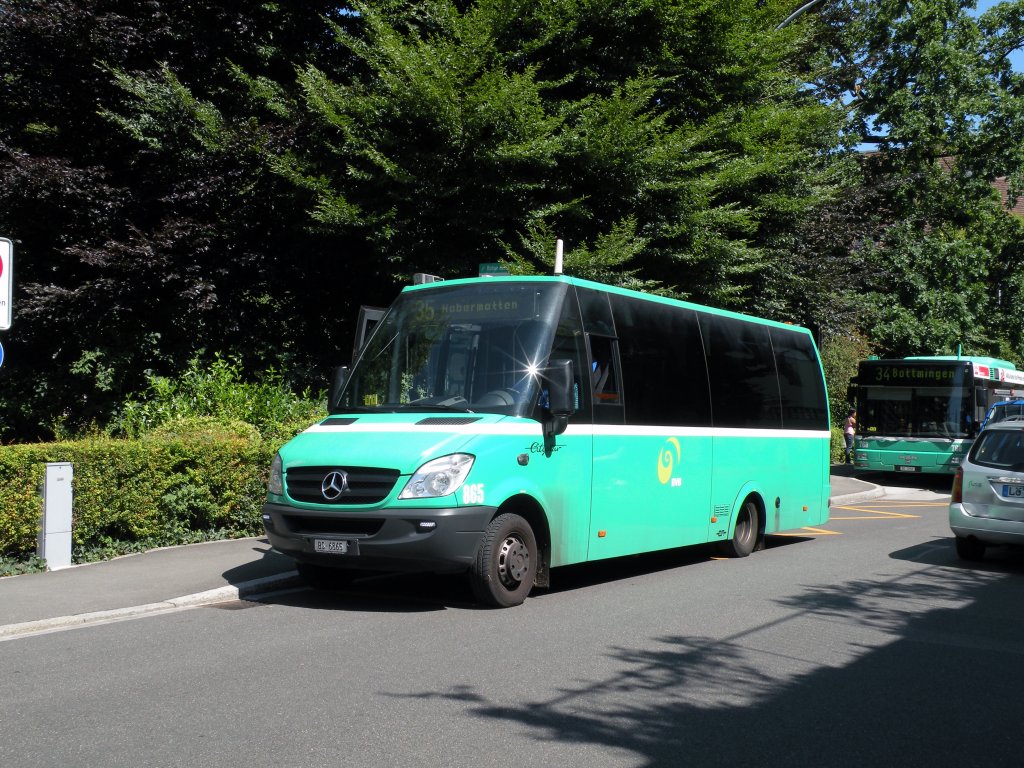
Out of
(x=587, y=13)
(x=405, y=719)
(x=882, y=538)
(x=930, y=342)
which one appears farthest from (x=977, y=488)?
(x=930, y=342)

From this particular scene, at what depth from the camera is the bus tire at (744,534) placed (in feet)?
41.4

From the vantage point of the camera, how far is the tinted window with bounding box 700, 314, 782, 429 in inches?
476

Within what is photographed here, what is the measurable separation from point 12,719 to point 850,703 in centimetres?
444

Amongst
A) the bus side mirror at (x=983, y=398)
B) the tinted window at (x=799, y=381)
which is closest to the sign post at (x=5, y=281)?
the tinted window at (x=799, y=381)

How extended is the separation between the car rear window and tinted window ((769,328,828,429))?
235 centimetres

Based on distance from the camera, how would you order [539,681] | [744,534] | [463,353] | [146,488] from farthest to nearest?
[744,534] → [146,488] → [463,353] → [539,681]

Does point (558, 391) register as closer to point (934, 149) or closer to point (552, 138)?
point (552, 138)

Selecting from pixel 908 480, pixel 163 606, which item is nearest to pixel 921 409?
pixel 908 480

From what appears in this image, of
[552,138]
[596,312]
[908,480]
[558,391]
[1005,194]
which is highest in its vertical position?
[1005,194]

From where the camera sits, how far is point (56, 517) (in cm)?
1011

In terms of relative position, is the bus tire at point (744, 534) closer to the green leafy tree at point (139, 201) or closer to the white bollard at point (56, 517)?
the white bollard at point (56, 517)

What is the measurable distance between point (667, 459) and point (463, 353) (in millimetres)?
2812

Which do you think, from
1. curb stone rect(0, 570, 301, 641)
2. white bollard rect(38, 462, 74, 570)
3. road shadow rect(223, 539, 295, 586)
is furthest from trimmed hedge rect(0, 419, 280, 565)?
curb stone rect(0, 570, 301, 641)

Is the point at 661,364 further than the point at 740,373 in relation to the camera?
No
